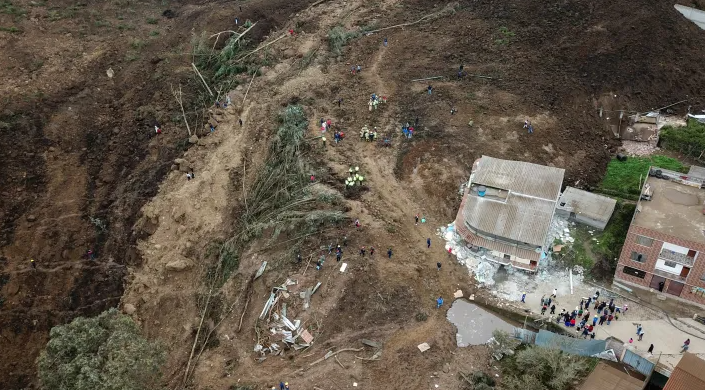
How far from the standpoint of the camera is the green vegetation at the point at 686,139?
3597cm

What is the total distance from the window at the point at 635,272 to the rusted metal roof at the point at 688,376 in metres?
6.14

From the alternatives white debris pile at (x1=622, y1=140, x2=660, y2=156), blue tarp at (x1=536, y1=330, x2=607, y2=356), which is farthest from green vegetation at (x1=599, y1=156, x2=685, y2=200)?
blue tarp at (x1=536, y1=330, x2=607, y2=356)

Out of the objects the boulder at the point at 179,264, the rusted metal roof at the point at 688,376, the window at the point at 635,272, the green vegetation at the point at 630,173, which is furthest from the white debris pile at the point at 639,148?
the boulder at the point at 179,264

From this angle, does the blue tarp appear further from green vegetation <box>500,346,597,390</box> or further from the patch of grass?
the patch of grass

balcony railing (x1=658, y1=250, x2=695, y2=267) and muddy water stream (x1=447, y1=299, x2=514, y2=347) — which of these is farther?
muddy water stream (x1=447, y1=299, x2=514, y2=347)

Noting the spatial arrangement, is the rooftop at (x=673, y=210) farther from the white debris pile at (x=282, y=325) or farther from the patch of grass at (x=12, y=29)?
the patch of grass at (x=12, y=29)

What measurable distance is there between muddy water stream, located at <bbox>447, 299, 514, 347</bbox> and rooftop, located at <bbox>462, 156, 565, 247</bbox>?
14.0 ft

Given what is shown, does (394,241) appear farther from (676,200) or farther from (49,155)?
(49,155)

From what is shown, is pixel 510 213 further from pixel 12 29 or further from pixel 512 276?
pixel 12 29

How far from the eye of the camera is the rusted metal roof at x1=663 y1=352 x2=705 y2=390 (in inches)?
861

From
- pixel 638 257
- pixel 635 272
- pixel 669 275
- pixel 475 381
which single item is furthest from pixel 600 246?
pixel 475 381

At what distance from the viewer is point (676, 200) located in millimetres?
29141

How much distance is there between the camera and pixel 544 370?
24.7m

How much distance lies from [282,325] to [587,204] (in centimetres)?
1966
